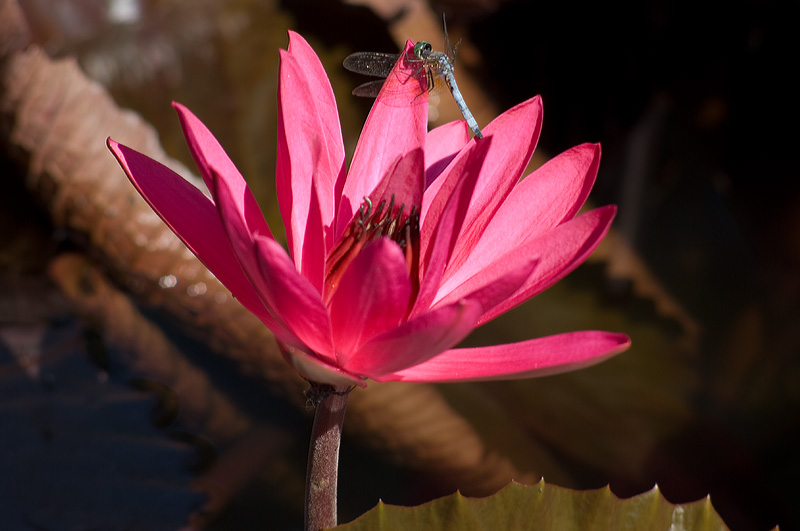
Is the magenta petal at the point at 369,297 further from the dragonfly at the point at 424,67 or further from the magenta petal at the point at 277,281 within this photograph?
the dragonfly at the point at 424,67

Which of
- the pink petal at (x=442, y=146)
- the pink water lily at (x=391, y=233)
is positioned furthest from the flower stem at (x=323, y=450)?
the pink petal at (x=442, y=146)

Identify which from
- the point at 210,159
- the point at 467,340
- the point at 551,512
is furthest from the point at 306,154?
the point at 467,340

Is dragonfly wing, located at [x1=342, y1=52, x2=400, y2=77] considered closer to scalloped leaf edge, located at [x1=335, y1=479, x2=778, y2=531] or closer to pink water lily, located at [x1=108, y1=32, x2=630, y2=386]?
pink water lily, located at [x1=108, y1=32, x2=630, y2=386]

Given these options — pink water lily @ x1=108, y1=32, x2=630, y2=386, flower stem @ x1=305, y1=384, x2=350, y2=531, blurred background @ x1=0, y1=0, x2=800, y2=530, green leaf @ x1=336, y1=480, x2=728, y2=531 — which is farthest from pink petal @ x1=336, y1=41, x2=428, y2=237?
blurred background @ x1=0, y1=0, x2=800, y2=530

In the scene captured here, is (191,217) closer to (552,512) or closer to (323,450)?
(323,450)

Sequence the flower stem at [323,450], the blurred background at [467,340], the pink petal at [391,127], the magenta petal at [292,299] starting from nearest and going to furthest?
1. the magenta petal at [292,299]
2. the flower stem at [323,450]
3. the pink petal at [391,127]
4. the blurred background at [467,340]
